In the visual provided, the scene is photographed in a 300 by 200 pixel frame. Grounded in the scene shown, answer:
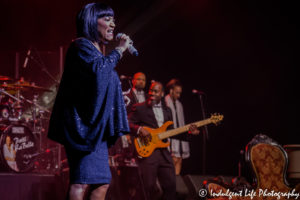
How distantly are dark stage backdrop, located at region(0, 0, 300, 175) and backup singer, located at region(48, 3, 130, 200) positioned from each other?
6140 millimetres

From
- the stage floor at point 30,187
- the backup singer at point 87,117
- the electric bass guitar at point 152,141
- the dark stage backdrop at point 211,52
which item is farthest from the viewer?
the dark stage backdrop at point 211,52

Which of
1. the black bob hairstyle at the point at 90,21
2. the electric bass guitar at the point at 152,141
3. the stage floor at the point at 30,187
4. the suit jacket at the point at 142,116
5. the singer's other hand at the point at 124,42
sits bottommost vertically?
the stage floor at the point at 30,187

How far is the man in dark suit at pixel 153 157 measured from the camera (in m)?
5.17

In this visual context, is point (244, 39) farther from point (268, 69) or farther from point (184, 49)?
point (184, 49)

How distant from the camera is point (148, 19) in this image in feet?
27.2

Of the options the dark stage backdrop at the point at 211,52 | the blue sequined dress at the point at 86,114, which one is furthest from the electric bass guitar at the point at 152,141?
the blue sequined dress at the point at 86,114

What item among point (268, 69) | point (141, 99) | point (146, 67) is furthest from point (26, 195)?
point (268, 69)

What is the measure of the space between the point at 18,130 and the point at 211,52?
16.0ft

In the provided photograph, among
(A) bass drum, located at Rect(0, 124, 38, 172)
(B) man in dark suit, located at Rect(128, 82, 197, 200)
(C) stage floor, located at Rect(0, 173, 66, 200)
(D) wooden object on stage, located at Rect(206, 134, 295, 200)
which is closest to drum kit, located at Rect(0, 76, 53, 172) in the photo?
(A) bass drum, located at Rect(0, 124, 38, 172)

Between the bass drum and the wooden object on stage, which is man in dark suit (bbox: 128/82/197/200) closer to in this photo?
the wooden object on stage

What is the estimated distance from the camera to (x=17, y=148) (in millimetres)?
6047

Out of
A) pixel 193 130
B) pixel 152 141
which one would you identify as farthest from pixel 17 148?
pixel 193 130

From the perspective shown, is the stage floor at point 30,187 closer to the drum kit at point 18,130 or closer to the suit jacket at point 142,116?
the drum kit at point 18,130

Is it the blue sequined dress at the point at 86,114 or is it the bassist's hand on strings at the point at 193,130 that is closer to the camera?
the blue sequined dress at the point at 86,114
